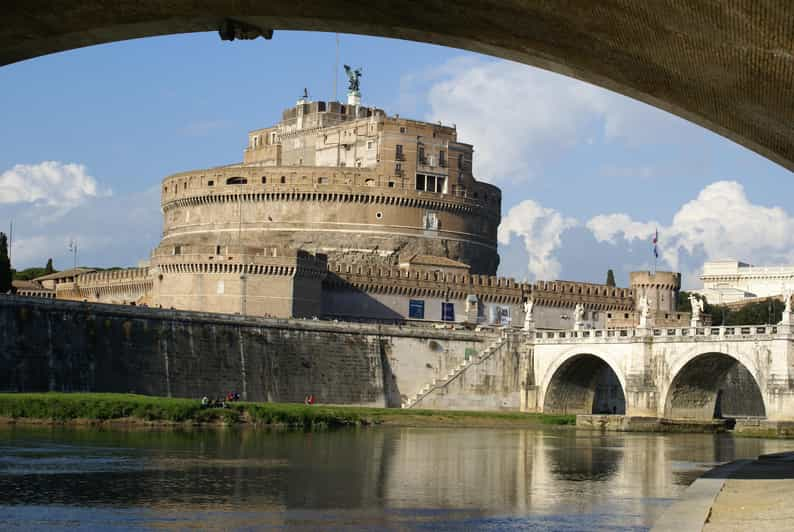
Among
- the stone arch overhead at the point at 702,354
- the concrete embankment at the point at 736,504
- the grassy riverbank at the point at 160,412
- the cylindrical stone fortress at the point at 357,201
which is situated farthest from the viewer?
the cylindrical stone fortress at the point at 357,201

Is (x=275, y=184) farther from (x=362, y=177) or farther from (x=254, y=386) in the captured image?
(x=254, y=386)

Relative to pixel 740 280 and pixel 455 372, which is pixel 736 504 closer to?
pixel 455 372

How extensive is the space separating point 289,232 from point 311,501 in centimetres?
5562

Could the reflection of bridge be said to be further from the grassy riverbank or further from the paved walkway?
the paved walkway

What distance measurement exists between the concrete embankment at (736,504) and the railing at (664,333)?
32142mm

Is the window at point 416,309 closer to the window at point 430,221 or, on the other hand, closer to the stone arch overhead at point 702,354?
the window at point 430,221

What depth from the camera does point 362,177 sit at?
78125 mm

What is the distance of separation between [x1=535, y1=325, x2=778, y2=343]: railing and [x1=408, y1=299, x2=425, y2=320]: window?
25.3 feet

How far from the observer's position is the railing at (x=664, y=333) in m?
57.6

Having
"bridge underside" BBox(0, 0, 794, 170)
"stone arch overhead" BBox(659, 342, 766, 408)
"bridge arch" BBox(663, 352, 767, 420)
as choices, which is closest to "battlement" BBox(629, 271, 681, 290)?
"bridge arch" BBox(663, 352, 767, 420)

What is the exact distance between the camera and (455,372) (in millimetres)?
66000

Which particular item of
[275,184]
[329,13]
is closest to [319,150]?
[275,184]

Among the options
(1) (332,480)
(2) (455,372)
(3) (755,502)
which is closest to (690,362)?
(2) (455,372)

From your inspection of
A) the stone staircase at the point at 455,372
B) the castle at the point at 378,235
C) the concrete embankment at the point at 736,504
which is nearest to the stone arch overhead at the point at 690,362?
the stone staircase at the point at 455,372
